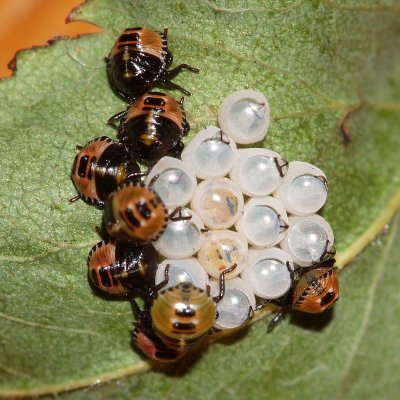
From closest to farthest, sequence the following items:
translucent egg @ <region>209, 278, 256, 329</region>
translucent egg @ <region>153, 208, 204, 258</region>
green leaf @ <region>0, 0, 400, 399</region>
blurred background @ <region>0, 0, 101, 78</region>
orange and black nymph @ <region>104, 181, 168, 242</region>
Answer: orange and black nymph @ <region>104, 181, 168, 242</region>, translucent egg @ <region>153, 208, 204, 258</region>, translucent egg @ <region>209, 278, 256, 329</region>, green leaf @ <region>0, 0, 400, 399</region>, blurred background @ <region>0, 0, 101, 78</region>

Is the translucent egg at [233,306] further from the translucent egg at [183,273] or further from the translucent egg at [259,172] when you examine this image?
the translucent egg at [259,172]

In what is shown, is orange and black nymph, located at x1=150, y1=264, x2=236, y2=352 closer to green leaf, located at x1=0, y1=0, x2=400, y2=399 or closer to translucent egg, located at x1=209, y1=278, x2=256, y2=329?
translucent egg, located at x1=209, y1=278, x2=256, y2=329

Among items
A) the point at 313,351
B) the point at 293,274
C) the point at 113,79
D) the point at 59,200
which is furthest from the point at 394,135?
the point at 59,200

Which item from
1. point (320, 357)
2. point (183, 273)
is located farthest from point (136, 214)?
point (320, 357)

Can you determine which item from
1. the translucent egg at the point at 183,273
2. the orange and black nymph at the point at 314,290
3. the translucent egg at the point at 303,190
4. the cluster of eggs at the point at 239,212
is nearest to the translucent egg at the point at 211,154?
the cluster of eggs at the point at 239,212

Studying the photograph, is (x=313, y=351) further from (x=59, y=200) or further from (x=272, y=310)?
(x=59, y=200)

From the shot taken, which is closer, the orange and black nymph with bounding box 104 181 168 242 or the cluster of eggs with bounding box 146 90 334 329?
the orange and black nymph with bounding box 104 181 168 242

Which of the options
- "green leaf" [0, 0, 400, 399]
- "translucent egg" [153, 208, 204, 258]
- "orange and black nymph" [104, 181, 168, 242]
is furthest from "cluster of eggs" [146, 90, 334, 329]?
"green leaf" [0, 0, 400, 399]
